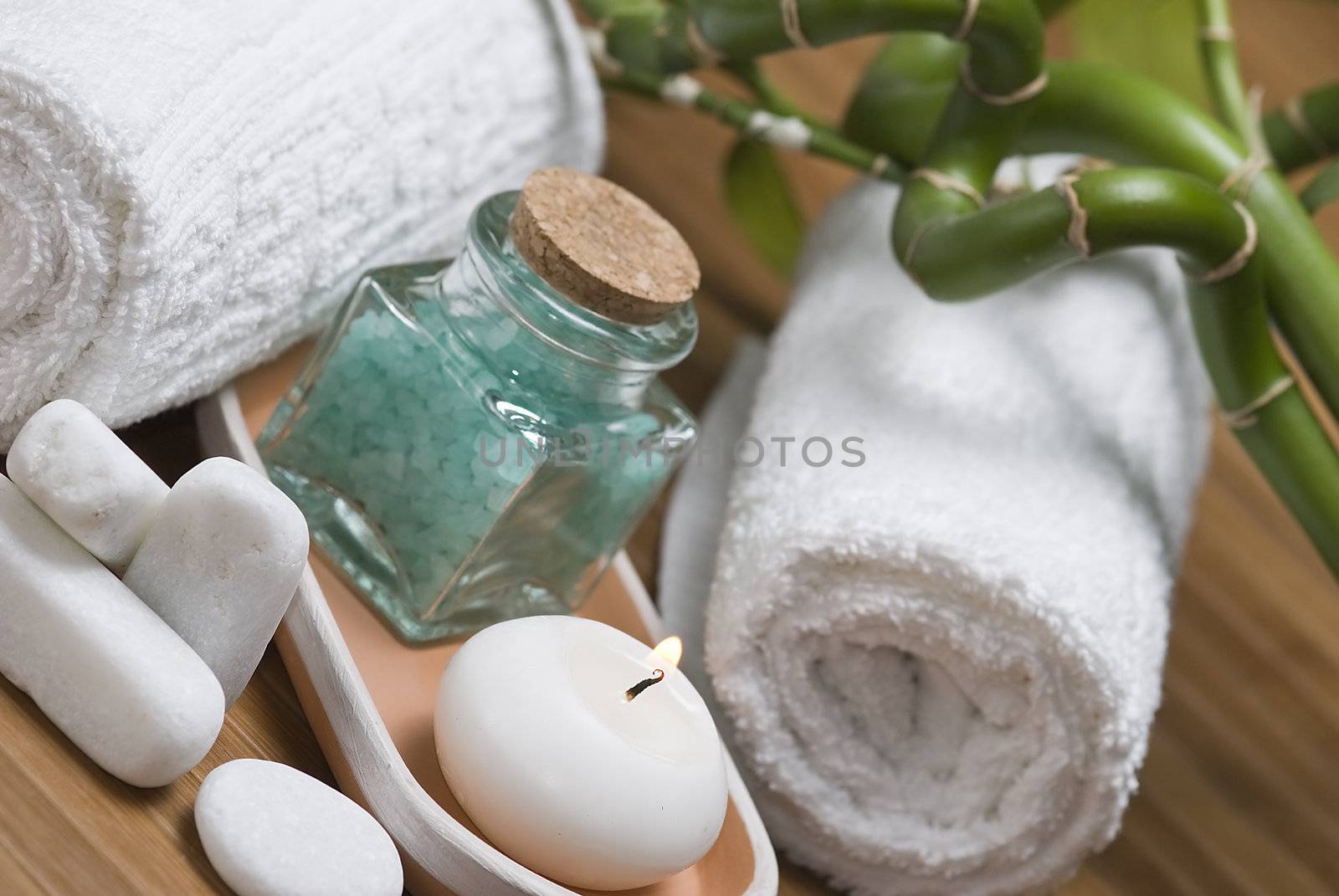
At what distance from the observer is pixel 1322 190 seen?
0.61 metres

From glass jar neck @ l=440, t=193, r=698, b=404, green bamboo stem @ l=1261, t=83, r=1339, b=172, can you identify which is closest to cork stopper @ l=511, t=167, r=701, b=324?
glass jar neck @ l=440, t=193, r=698, b=404

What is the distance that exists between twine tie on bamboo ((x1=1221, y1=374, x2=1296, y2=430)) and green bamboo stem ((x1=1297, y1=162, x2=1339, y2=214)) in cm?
11

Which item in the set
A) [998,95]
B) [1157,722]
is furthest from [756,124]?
[1157,722]

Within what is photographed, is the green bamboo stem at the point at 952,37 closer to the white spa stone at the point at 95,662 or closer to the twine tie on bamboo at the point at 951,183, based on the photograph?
the twine tie on bamboo at the point at 951,183

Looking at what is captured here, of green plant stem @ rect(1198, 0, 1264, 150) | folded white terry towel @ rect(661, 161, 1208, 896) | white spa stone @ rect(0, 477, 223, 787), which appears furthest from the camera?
green plant stem @ rect(1198, 0, 1264, 150)

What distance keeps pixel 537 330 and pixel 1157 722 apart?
1.31 ft

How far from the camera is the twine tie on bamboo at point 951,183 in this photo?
0.56 meters

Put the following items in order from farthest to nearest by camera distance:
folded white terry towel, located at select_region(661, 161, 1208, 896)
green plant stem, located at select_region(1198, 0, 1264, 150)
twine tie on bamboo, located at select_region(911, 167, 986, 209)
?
1. green plant stem, located at select_region(1198, 0, 1264, 150)
2. twine tie on bamboo, located at select_region(911, 167, 986, 209)
3. folded white terry towel, located at select_region(661, 161, 1208, 896)

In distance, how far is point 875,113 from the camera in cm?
66

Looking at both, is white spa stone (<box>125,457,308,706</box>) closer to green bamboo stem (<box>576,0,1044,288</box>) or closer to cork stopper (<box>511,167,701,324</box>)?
cork stopper (<box>511,167,701,324</box>)

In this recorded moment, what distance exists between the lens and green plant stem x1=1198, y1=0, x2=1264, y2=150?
68 centimetres

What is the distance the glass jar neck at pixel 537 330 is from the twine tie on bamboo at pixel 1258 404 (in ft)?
0.86

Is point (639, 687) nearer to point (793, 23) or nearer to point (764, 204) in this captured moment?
point (793, 23)

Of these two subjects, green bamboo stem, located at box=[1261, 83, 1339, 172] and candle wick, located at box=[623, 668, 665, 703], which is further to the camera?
green bamboo stem, located at box=[1261, 83, 1339, 172]
